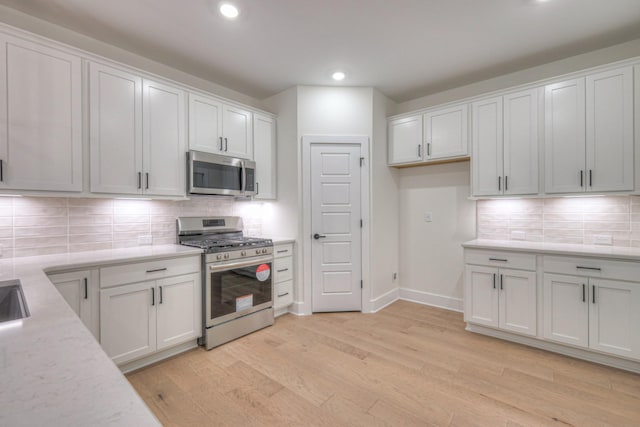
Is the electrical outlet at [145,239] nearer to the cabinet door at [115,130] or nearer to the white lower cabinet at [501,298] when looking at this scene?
the cabinet door at [115,130]

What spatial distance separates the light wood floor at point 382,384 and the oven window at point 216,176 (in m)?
1.58

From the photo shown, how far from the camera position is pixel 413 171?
13.2ft

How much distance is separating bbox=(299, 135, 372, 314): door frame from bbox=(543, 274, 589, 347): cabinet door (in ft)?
5.69

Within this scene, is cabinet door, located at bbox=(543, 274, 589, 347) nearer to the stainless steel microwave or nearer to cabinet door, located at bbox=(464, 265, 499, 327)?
cabinet door, located at bbox=(464, 265, 499, 327)

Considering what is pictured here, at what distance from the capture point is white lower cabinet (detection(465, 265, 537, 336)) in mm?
2674

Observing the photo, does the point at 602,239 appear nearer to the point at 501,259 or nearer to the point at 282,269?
the point at 501,259

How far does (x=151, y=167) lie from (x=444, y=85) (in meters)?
3.40

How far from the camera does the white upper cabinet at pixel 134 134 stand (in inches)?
91.4

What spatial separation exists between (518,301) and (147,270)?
10.8 ft

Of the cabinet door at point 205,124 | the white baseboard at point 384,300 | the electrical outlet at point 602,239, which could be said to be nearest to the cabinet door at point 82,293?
the cabinet door at point 205,124

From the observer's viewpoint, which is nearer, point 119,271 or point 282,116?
point 119,271

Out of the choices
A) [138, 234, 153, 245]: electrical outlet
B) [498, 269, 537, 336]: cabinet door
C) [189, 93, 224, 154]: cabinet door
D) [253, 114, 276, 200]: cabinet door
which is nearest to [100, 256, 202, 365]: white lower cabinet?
[138, 234, 153, 245]: electrical outlet

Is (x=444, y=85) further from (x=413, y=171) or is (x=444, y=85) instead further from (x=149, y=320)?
(x=149, y=320)

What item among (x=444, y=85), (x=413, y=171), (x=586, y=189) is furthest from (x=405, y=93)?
(x=586, y=189)
